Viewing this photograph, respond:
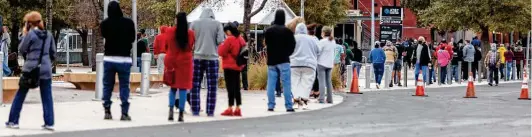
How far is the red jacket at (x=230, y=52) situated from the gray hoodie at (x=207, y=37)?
435 mm

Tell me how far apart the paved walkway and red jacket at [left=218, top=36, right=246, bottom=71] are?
0.75m

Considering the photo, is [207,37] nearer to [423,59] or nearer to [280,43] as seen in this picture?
[280,43]

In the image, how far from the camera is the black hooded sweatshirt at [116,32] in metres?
15.6

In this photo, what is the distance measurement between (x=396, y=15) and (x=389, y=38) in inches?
33.7

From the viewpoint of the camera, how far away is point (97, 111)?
57.6 feet

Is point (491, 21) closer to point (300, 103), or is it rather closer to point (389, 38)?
point (389, 38)

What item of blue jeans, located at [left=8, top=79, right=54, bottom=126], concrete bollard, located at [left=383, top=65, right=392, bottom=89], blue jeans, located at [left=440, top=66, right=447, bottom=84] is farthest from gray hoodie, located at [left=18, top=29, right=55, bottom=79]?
blue jeans, located at [left=440, top=66, right=447, bottom=84]

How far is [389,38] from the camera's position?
124ft

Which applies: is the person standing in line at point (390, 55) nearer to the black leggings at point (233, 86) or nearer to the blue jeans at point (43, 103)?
the black leggings at point (233, 86)

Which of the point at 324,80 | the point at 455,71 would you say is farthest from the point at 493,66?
the point at 324,80

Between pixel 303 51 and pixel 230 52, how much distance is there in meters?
2.24

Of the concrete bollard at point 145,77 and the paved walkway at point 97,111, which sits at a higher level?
the concrete bollard at point 145,77

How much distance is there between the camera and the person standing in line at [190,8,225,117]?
54.9 feet

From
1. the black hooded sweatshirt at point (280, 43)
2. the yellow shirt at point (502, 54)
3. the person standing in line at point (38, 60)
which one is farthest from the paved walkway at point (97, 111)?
the yellow shirt at point (502, 54)
